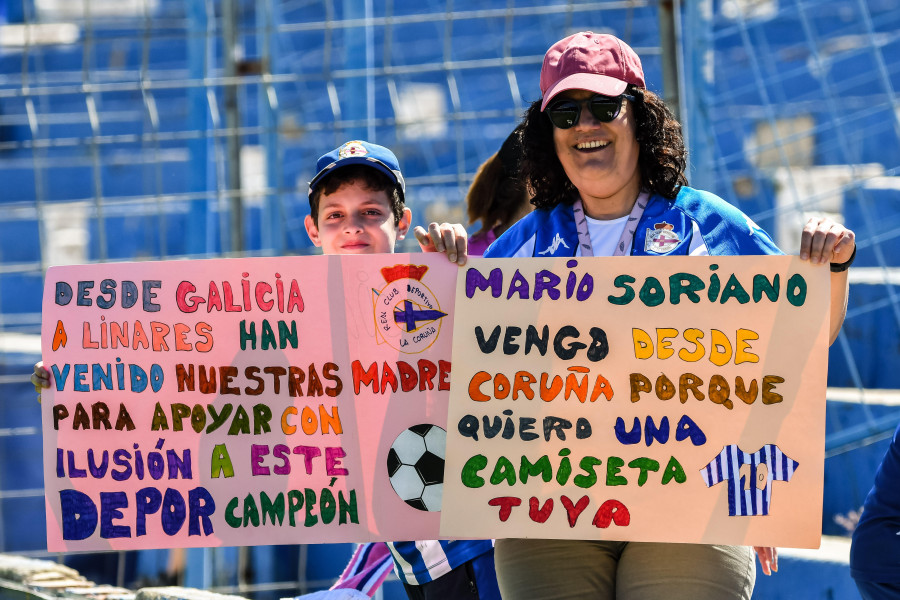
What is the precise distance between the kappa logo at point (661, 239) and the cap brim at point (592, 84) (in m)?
0.31

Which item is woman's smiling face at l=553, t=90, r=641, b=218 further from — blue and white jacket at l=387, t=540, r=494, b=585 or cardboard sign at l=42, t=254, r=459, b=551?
blue and white jacket at l=387, t=540, r=494, b=585

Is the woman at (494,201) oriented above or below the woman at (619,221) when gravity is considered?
above

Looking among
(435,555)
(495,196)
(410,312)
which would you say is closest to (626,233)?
(410,312)

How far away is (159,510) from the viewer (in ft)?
9.20

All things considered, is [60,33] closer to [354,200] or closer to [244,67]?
[244,67]

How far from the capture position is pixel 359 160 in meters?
3.08

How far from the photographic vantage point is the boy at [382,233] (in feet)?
9.46

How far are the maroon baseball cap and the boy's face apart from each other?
67 centimetres

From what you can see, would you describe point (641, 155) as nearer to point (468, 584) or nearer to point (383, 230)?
point (383, 230)

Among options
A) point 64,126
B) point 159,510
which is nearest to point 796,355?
point 159,510

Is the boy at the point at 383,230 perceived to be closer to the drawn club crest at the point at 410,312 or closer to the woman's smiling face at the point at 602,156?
the drawn club crest at the point at 410,312

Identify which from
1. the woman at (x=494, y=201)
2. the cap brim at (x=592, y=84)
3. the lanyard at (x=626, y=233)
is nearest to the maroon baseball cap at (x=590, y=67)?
the cap brim at (x=592, y=84)

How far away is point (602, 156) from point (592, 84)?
6.2 inches

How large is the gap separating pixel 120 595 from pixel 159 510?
1.51m
